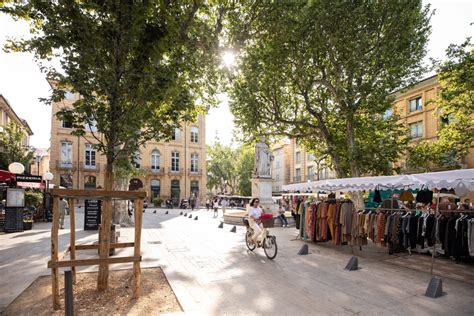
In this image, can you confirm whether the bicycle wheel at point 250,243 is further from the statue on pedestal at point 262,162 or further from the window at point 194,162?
the window at point 194,162

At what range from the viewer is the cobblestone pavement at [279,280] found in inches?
185

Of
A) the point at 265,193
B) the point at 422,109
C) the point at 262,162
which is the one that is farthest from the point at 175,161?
the point at 422,109

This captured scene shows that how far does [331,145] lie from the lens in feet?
55.6

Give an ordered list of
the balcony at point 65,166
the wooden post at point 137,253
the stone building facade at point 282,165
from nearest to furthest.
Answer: the wooden post at point 137,253, the balcony at point 65,166, the stone building facade at point 282,165

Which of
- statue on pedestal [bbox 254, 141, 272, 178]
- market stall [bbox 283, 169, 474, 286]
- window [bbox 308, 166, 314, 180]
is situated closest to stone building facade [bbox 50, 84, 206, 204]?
window [bbox 308, 166, 314, 180]

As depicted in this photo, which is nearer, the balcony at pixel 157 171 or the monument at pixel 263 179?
the monument at pixel 263 179

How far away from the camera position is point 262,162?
17500 mm

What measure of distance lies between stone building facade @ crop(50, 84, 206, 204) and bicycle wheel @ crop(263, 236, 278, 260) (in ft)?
93.6

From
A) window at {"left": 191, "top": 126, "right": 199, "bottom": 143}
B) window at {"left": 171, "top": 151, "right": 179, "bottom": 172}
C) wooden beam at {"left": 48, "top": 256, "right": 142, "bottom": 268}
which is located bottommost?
wooden beam at {"left": 48, "top": 256, "right": 142, "bottom": 268}

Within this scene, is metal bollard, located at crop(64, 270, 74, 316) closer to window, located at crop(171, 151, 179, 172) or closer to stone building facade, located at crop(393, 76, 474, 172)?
stone building facade, located at crop(393, 76, 474, 172)

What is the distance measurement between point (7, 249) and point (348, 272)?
33.0 feet

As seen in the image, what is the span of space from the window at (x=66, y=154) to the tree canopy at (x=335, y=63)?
27961mm

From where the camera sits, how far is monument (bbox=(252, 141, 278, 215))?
1700 cm

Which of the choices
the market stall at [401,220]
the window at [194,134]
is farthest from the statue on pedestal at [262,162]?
the window at [194,134]
